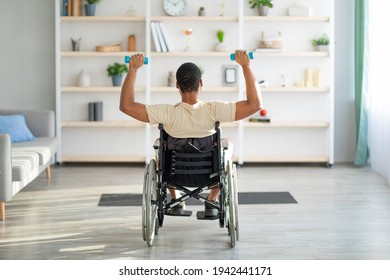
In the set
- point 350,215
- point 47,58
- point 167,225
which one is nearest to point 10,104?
point 47,58

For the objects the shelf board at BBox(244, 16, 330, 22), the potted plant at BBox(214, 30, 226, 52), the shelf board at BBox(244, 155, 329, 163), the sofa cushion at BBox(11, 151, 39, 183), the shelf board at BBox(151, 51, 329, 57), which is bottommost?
the shelf board at BBox(244, 155, 329, 163)

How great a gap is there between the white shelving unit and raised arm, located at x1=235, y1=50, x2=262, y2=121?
11.1 feet

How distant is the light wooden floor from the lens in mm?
4570

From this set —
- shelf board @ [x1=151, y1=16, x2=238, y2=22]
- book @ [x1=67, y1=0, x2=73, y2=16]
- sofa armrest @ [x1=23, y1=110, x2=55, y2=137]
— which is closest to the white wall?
book @ [x1=67, y1=0, x2=73, y2=16]

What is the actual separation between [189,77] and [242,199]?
5.81ft

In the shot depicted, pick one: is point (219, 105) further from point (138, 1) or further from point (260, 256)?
point (138, 1)

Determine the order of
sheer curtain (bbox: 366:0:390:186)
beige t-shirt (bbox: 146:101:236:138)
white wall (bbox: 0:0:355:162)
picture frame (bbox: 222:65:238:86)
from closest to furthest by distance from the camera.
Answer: beige t-shirt (bbox: 146:101:236:138) < sheer curtain (bbox: 366:0:390:186) < picture frame (bbox: 222:65:238:86) < white wall (bbox: 0:0:355:162)

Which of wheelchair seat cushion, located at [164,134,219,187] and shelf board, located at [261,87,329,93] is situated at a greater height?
shelf board, located at [261,87,329,93]

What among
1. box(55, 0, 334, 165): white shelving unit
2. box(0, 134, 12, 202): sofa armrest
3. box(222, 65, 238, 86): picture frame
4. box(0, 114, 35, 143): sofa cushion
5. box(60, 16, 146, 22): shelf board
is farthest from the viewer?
box(222, 65, 238, 86): picture frame

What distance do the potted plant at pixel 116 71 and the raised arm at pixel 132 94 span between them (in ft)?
11.4

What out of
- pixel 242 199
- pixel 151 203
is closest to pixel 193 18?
pixel 242 199

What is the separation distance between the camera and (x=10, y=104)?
8.37 metres

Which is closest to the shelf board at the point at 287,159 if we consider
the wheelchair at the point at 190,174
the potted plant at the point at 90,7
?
the potted plant at the point at 90,7

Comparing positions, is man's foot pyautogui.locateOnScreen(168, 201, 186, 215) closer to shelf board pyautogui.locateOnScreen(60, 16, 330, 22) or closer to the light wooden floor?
the light wooden floor
